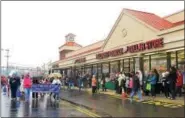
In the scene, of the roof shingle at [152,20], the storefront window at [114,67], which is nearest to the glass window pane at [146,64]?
the roof shingle at [152,20]

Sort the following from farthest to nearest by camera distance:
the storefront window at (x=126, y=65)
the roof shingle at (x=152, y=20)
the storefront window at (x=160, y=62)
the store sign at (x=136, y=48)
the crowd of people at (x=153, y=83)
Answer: the storefront window at (x=126, y=65) < the roof shingle at (x=152, y=20) < the storefront window at (x=160, y=62) < the store sign at (x=136, y=48) < the crowd of people at (x=153, y=83)

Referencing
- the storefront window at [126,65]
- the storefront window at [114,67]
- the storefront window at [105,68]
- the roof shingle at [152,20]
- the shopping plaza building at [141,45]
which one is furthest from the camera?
the storefront window at [105,68]

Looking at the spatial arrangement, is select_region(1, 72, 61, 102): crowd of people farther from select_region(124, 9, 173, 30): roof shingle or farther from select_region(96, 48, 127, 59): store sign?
select_region(124, 9, 173, 30): roof shingle

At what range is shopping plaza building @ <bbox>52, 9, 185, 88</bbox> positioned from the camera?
21594 mm

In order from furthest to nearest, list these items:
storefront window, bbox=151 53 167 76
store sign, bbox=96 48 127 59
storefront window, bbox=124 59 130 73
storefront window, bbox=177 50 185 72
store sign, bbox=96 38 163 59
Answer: storefront window, bbox=124 59 130 73 → store sign, bbox=96 48 127 59 → storefront window, bbox=151 53 167 76 → store sign, bbox=96 38 163 59 → storefront window, bbox=177 50 185 72

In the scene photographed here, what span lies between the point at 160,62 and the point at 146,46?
1382 mm

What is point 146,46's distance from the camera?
942 inches

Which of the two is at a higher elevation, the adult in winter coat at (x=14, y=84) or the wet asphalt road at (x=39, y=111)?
the adult in winter coat at (x=14, y=84)

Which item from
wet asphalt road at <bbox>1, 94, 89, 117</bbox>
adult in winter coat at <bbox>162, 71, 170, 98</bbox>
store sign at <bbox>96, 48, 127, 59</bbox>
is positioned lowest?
wet asphalt road at <bbox>1, 94, 89, 117</bbox>

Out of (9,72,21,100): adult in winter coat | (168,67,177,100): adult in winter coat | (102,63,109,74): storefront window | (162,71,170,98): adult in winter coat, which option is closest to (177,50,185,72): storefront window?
(162,71,170,98): adult in winter coat

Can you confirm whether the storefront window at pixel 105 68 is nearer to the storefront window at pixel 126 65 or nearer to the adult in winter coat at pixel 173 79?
the storefront window at pixel 126 65

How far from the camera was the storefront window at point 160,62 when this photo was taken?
2309 cm

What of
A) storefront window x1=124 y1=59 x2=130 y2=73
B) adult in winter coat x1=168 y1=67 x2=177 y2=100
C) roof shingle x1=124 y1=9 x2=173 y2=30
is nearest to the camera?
adult in winter coat x1=168 y1=67 x2=177 y2=100

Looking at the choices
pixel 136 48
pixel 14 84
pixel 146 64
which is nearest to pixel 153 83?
pixel 146 64
